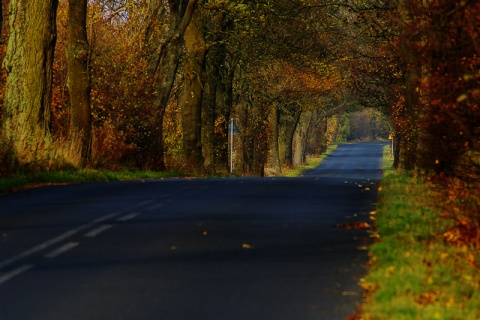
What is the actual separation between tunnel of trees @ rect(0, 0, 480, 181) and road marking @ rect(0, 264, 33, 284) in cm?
497

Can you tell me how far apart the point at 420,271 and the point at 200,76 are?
33.1 metres

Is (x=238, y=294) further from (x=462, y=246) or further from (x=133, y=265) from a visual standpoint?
(x=462, y=246)

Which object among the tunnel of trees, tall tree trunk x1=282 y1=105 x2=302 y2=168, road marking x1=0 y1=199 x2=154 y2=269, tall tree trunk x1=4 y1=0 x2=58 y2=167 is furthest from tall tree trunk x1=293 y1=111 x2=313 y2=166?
road marking x1=0 y1=199 x2=154 y2=269

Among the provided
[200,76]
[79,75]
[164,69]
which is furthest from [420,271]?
[200,76]

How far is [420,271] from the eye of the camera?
10.1 metres

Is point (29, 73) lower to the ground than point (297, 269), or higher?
higher

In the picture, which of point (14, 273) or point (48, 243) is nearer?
point (14, 273)

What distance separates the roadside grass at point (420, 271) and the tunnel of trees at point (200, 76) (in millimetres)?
1225

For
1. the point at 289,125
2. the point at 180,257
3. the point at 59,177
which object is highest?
the point at 289,125

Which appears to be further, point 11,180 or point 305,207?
point 11,180

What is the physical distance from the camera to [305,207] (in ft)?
54.7

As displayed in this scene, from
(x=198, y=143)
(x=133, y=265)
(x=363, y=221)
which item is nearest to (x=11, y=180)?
(x=363, y=221)

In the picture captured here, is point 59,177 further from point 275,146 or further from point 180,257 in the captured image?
point 275,146

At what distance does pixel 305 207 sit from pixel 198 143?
2597 cm
